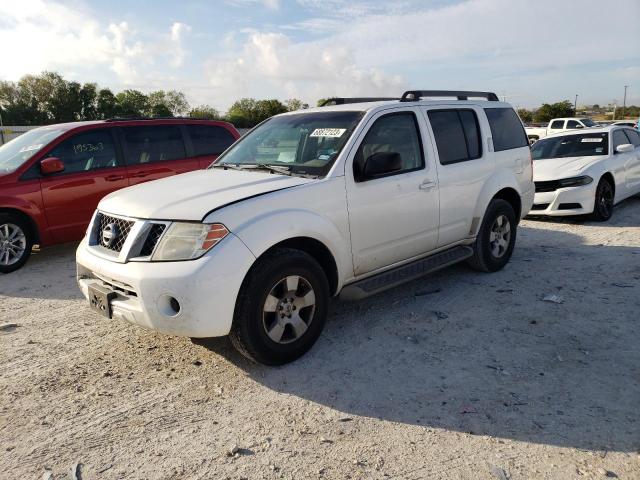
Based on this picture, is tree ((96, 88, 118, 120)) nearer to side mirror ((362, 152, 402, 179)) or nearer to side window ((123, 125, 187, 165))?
side window ((123, 125, 187, 165))

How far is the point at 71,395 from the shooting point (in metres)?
3.25

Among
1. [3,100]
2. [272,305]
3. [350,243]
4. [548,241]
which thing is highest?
[3,100]

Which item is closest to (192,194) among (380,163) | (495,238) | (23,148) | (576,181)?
(380,163)

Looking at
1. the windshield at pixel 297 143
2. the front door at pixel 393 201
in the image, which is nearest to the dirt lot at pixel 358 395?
the front door at pixel 393 201

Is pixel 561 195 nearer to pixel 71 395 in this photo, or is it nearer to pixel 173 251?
pixel 173 251

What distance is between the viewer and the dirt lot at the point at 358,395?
102 inches

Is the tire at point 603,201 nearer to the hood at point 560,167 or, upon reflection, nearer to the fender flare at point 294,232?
the hood at point 560,167

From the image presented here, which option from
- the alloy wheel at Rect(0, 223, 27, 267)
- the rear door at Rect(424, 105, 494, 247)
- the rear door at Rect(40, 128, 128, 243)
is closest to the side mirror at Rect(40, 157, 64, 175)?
the rear door at Rect(40, 128, 128, 243)

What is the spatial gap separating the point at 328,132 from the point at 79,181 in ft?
13.2

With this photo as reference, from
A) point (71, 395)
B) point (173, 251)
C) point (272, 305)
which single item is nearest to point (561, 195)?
point (272, 305)

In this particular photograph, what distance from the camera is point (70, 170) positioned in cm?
658

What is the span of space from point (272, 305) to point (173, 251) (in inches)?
29.5

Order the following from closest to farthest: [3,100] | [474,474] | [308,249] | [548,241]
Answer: [474,474], [308,249], [548,241], [3,100]

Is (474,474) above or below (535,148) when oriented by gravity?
below
